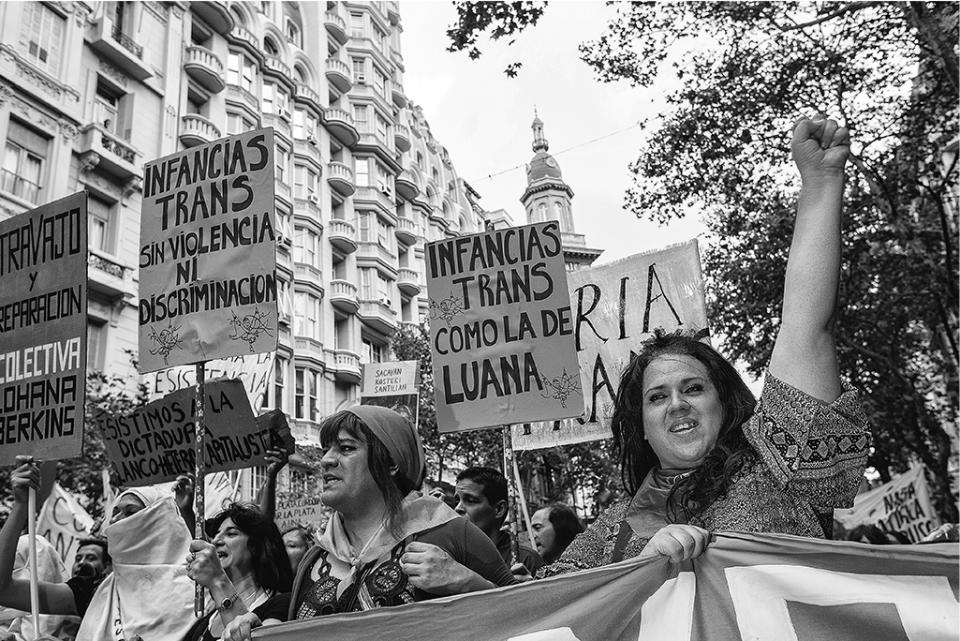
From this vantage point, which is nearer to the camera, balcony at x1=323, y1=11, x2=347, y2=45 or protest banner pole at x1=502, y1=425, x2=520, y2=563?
protest banner pole at x1=502, y1=425, x2=520, y2=563

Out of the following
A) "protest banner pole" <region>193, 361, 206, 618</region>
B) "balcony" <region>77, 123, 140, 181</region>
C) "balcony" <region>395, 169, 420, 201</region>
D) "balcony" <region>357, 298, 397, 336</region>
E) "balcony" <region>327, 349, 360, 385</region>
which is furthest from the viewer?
"balcony" <region>395, 169, 420, 201</region>

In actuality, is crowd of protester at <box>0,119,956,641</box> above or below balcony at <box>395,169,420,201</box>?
below

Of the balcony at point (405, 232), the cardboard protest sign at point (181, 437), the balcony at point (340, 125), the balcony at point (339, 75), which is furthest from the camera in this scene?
the balcony at point (405, 232)

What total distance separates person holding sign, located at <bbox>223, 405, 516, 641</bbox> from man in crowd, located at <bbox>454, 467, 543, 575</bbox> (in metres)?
1.92

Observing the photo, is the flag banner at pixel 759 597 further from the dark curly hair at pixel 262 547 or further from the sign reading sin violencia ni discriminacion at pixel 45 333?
the sign reading sin violencia ni discriminacion at pixel 45 333

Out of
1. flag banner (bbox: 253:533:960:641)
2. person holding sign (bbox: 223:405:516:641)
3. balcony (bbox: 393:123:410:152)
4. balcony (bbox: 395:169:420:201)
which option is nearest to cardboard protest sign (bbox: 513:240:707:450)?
person holding sign (bbox: 223:405:516:641)

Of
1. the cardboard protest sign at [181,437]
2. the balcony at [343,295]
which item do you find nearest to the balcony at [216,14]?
the balcony at [343,295]

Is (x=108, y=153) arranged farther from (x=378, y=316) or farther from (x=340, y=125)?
(x=340, y=125)

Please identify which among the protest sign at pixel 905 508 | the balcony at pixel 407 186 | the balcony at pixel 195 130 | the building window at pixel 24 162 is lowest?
the protest sign at pixel 905 508

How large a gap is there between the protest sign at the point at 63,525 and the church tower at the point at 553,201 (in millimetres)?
53958

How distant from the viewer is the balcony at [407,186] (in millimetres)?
39812

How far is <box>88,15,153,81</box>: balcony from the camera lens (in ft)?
67.8

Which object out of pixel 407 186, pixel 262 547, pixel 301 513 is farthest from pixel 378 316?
pixel 262 547

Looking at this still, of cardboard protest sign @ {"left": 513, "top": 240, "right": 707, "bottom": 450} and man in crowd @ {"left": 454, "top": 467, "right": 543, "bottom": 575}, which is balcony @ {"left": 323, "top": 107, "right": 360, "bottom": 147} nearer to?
cardboard protest sign @ {"left": 513, "top": 240, "right": 707, "bottom": 450}
